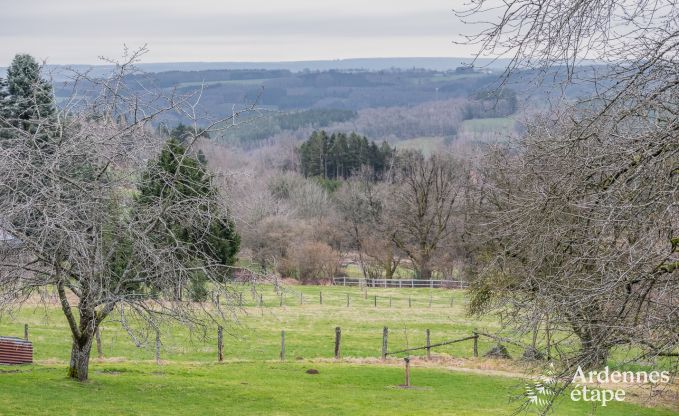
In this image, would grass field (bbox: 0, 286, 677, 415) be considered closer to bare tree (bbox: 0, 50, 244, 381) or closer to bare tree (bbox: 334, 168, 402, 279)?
bare tree (bbox: 0, 50, 244, 381)

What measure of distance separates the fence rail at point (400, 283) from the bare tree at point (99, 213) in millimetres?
48275

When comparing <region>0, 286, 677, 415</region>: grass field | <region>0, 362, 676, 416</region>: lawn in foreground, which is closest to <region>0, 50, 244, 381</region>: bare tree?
<region>0, 286, 677, 415</region>: grass field

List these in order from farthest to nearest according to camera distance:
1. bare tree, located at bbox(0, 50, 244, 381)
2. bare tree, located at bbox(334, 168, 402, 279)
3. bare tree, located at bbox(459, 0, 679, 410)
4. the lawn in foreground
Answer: bare tree, located at bbox(334, 168, 402, 279) < the lawn in foreground < bare tree, located at bbox(0, 50, 244, 381) < bare tree, located at bbox(459, 0, 679, 410)

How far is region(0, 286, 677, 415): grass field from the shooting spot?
60.4 ft

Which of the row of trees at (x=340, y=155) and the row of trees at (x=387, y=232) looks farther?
the row of trees at (x=340, y=155)

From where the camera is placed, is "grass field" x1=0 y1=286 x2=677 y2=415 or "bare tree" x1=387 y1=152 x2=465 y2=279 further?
"bare tree" x1=387 y1=152 x2=465 y2=279

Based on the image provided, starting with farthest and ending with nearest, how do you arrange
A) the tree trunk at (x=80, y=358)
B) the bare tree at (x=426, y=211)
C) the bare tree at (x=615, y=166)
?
the bare tree at (x=426, y=211)
the tree trunk at (x=80, y=358)
the bare tree at (x=615, y=166)

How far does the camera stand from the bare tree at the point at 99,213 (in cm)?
1631

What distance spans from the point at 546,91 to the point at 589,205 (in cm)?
92

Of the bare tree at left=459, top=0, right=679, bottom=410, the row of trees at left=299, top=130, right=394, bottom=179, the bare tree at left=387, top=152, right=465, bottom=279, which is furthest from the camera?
the row of trees at left=299, top=130, right=394, bottom=179

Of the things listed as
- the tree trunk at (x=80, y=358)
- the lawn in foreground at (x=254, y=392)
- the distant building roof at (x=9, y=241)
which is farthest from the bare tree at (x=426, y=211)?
the distant building roof at (x=9, y=241)

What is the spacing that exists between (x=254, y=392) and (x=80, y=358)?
4291mm

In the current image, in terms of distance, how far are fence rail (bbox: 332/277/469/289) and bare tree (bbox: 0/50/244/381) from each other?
48275 millimetres

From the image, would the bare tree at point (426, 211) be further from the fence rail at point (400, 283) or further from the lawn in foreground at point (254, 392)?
the lawn in foreground at point (254, 392)
